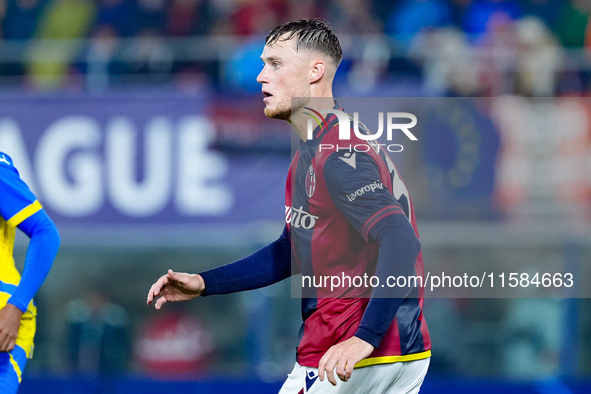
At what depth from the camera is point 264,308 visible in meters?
9.38

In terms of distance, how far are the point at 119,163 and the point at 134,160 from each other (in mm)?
157

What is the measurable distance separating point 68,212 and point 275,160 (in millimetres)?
2229

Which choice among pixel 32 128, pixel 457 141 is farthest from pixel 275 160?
pixel 32 128

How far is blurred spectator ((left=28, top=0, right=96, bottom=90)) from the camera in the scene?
9320 mm

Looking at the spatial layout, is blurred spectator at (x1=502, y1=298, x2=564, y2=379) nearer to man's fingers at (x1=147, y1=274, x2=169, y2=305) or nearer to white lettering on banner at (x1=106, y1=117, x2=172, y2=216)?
white lettering on banner at (x1=106, y1=117, x2=172, y2=216)

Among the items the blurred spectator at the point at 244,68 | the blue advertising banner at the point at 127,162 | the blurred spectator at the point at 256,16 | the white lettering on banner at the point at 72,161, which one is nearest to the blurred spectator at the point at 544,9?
the blurred spectator at the point at 256,16

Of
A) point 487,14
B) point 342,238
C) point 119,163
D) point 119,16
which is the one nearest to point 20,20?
point 119,16

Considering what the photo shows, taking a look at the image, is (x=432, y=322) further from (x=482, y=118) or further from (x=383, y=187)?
(x=383, y=187)

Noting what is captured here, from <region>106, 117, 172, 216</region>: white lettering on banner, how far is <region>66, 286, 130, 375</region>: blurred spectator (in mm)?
1451

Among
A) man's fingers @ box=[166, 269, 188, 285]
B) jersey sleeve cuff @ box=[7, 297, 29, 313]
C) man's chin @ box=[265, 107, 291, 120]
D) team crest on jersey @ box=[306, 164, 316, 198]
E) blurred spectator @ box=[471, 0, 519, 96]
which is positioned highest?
blurred spectator @ box=[471, 0, 519, 96]

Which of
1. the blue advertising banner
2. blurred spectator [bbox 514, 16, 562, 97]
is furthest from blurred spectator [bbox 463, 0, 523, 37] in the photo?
the blue advertising banner

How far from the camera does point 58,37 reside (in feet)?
32.7

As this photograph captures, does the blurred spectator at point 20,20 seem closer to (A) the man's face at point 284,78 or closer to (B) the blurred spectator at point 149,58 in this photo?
(B) the blurred spectator at point 149,58

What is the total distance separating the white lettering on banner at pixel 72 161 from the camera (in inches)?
364
